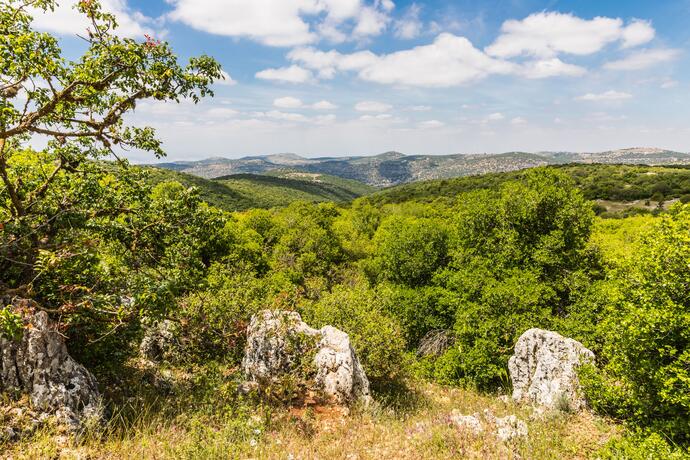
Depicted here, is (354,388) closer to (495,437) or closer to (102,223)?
(495,437)

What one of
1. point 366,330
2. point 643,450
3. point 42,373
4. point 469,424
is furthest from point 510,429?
point 42,373

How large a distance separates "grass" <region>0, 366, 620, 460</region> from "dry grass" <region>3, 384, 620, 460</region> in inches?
1.0

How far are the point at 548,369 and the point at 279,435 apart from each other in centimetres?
1161

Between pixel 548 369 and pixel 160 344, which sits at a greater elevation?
pixel 160 344

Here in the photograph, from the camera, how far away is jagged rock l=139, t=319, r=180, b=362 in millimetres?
14383

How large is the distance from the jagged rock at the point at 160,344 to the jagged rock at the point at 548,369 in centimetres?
1503

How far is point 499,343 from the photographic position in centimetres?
1917

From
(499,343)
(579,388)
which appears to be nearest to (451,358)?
(499,343)

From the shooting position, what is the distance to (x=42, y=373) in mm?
8461

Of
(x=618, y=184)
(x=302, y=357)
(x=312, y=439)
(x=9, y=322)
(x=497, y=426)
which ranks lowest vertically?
(x=497, y=426)

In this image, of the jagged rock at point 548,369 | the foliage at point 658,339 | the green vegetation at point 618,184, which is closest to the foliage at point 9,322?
the foliage at point 658,339

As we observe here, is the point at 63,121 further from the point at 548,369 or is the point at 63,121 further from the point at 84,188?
the point at 548,369

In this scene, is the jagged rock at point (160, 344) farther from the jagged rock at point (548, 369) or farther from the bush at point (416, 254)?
the bush at point (416, 254)

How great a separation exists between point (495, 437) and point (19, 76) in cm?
1491
